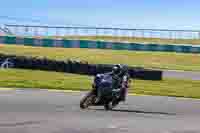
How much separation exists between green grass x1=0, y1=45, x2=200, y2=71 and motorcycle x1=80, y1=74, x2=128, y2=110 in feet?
92.1

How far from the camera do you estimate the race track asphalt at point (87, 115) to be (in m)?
10.7

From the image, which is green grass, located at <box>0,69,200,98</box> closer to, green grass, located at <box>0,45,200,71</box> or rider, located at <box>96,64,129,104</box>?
rider, located at <box>96,64,129,104</box>

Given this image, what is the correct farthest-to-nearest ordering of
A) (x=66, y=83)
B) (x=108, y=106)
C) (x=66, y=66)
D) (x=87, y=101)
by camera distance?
(x=66, y=66), (x=66, y=83), (x=108, y=106), (x=87, y=101)

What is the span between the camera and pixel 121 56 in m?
45.6

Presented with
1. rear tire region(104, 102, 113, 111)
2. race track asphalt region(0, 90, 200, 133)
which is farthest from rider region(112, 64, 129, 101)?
race track asphalt region(0, 90, 200, 133)

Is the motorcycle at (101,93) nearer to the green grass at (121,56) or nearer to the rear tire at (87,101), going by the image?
the rear tire at (87,101)

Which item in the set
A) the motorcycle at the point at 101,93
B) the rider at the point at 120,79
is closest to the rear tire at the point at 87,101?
the motorcycle at the point at 101,93

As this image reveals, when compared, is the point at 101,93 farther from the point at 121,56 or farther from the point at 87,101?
the point at 121,56

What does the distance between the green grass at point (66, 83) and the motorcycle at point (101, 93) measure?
5.46m

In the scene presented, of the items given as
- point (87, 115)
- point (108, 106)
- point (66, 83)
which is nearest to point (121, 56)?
point (66, 83)

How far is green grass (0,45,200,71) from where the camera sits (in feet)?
140

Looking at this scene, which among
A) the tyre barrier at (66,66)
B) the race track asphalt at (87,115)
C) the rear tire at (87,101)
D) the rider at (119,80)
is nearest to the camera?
the race track asphalt at (87,115)

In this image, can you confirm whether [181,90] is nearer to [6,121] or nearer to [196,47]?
[6,121]

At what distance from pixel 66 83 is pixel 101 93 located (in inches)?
295
